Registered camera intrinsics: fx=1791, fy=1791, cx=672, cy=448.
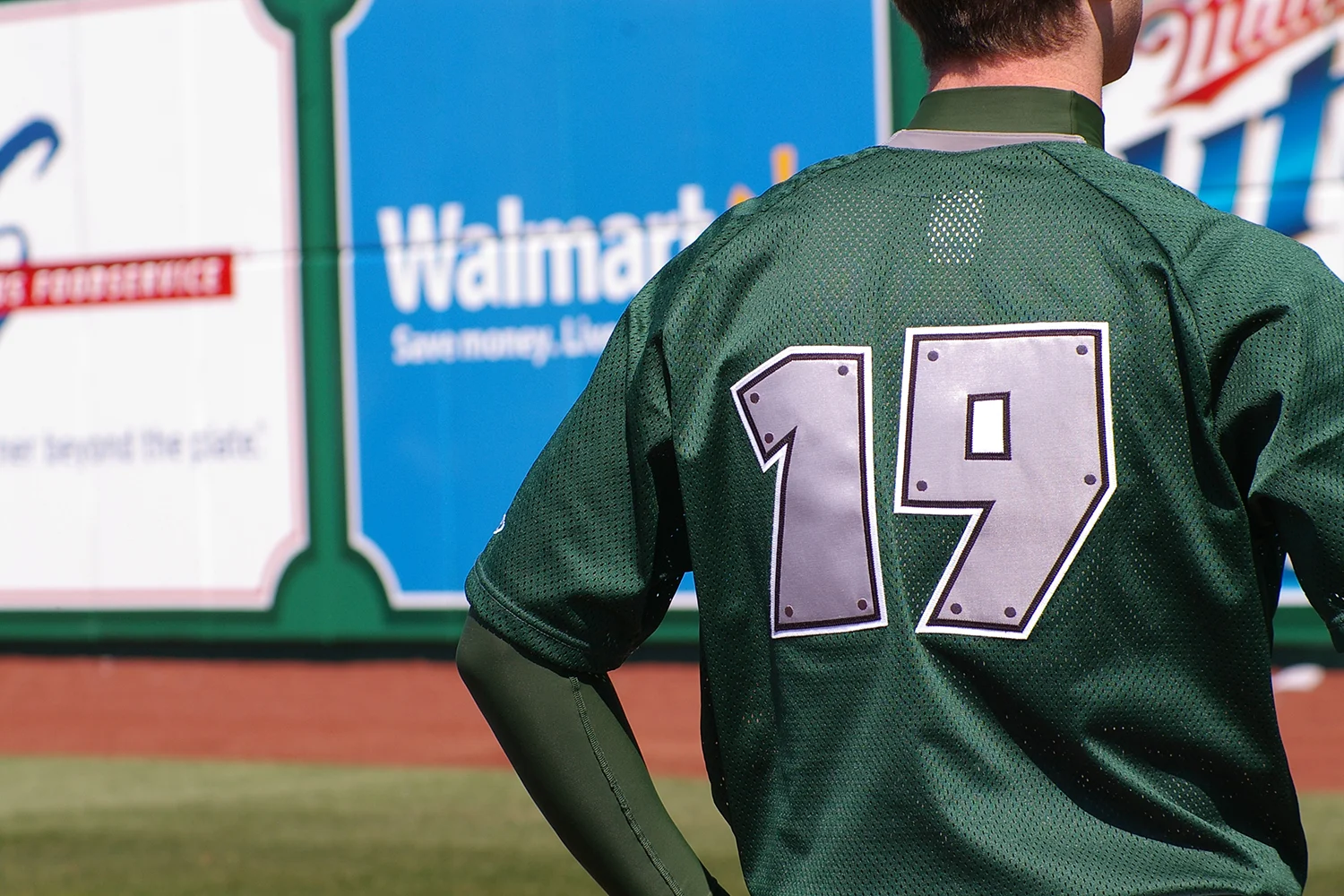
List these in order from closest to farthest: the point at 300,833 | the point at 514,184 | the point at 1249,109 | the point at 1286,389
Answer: the point at 1286,389, the point at 300,833, the point at 1249,109, the point at 514,184

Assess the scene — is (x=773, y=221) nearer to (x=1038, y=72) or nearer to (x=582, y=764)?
(x=1038, y=72)

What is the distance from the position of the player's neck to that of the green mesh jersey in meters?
0.07

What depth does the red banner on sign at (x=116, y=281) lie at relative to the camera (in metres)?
9.06

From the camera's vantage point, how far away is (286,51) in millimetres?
8938

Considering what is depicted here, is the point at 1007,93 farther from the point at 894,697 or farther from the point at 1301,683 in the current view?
the point at 1301,683

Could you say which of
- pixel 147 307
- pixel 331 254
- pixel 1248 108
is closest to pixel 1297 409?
pixel 1248 108

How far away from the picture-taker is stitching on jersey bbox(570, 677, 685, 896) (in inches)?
65.6

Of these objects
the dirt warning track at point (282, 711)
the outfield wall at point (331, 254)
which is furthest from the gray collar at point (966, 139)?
the dirt warning track at point (282, 711)

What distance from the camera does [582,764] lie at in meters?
1.67

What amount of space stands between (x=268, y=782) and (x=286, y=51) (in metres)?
3.61

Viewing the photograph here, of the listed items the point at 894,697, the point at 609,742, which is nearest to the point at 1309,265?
the point at 894,697

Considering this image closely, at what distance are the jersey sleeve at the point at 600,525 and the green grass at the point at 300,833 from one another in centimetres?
393

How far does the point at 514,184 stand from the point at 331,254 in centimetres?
104

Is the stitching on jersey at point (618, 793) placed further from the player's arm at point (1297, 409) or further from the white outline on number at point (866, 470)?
the player's arm at point (1297, 409)
